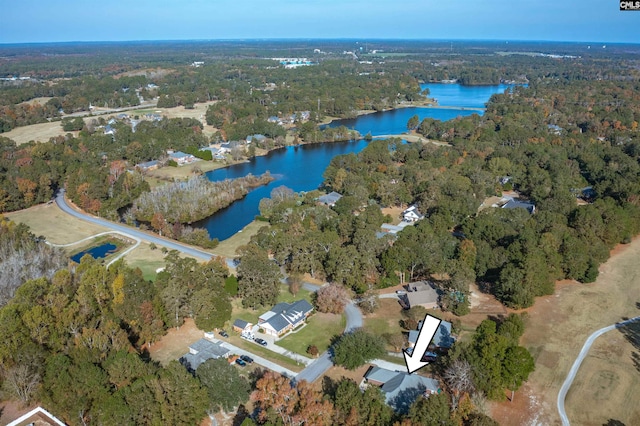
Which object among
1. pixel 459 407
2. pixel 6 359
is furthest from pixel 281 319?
pixel 6 359

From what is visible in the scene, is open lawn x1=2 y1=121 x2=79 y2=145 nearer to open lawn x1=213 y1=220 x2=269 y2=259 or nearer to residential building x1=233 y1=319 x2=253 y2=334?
open lawn x1=213 y1=220 x2=269 y2=259

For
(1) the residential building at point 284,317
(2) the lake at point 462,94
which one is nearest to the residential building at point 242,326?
(1) the residential building at point 284,317

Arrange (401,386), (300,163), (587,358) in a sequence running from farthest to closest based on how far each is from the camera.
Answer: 1. (300,163)
2. (587,358)
3. (401,386)

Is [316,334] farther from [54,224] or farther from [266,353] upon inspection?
[54,224]

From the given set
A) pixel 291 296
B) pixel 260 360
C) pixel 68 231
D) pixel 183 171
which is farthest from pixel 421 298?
pixel 183 171

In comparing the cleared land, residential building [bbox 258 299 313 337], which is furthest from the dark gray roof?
the cleared land

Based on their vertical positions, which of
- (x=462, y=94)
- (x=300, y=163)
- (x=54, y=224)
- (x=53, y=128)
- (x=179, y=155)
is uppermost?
(x=462, y=94)
